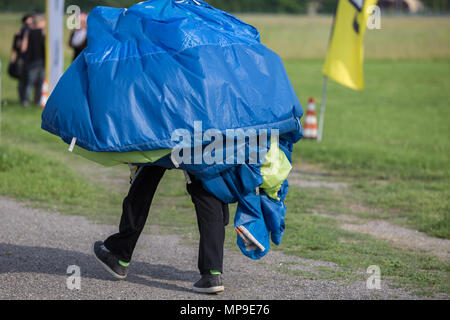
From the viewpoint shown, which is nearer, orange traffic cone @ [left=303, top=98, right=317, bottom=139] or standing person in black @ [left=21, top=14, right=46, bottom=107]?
orange traffic cone @ [left=303, top=98, right=317, bottom=139]

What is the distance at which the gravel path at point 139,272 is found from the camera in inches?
182

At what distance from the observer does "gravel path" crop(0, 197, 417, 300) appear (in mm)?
4629

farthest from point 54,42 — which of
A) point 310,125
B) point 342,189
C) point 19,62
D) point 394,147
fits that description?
point 342,189

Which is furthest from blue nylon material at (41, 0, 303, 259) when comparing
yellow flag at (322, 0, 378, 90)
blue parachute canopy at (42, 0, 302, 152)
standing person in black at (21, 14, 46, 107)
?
standing person in black at (21, 14, 46, 107)

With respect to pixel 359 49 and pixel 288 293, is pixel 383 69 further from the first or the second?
pixel 288 293

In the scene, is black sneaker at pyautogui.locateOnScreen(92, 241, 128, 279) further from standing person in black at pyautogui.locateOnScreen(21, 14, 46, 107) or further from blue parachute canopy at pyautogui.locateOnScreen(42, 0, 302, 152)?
standing person in black at pyautogui.locateOnScreen(21, 14, 46, 107)

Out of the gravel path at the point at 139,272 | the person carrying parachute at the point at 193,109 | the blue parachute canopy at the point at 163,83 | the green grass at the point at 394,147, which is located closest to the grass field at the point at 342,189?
the green grass at the point at 394,147

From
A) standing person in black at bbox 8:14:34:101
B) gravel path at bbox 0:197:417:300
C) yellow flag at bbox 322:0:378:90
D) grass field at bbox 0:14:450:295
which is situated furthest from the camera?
standing person in black at bbox 8:14:34:101

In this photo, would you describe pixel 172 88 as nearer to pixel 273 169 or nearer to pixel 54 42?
pixel 273 169

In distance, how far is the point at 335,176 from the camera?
31.6ft

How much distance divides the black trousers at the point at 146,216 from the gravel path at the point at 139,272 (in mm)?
241

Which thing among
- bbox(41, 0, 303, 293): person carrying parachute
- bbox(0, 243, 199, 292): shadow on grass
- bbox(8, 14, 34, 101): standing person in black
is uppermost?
bbox(41, 0, 303, 293): person carrying parachute

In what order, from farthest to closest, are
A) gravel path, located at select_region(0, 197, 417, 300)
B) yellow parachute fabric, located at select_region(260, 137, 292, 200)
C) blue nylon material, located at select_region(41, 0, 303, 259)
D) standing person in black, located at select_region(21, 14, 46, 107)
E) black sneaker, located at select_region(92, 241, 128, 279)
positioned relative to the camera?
standing person in black, located at select_region(21, 14, 46, 107), black sneaker, located at select_region(92, 241, 128, 279), gravel path, located at select_region(0, 197, 417, 300), yellow parachute fabric, located at select_region(260, 137, 292, 200), blue nylon material, located at select_region(41, 0, 303, 259)

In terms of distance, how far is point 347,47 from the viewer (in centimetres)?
1135
